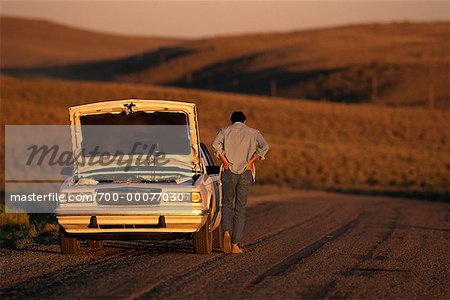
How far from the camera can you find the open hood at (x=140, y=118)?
1335 cm

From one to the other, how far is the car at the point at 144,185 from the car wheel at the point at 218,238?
16 millimetres

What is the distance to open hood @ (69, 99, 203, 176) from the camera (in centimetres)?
1335

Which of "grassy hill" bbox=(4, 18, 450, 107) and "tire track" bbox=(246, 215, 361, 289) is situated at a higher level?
"grassy hill" bbox=(4, 18, 450, 107)

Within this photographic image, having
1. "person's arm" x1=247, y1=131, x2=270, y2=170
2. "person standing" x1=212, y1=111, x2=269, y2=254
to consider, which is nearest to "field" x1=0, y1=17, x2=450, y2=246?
"person standing" x1=212, y1=111, x2=269, y2=254

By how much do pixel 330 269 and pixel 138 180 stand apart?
9.45 feet

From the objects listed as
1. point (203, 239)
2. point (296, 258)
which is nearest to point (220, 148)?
point (203, 239)

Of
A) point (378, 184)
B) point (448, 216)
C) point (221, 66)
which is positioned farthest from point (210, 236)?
point (221, 66)

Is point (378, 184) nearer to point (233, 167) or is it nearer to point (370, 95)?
point (233, 167)

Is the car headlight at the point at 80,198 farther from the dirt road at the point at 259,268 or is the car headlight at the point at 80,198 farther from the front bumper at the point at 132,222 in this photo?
the dirt road at the point at 259,268

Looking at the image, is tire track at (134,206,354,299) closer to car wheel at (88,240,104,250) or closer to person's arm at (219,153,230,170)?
person's arm at (219,153,230,170)

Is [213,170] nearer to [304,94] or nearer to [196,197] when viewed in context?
[196,197]

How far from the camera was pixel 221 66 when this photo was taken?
141m

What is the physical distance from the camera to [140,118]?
1423 centimetres

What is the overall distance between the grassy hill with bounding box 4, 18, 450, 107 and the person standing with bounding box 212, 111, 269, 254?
266ft
